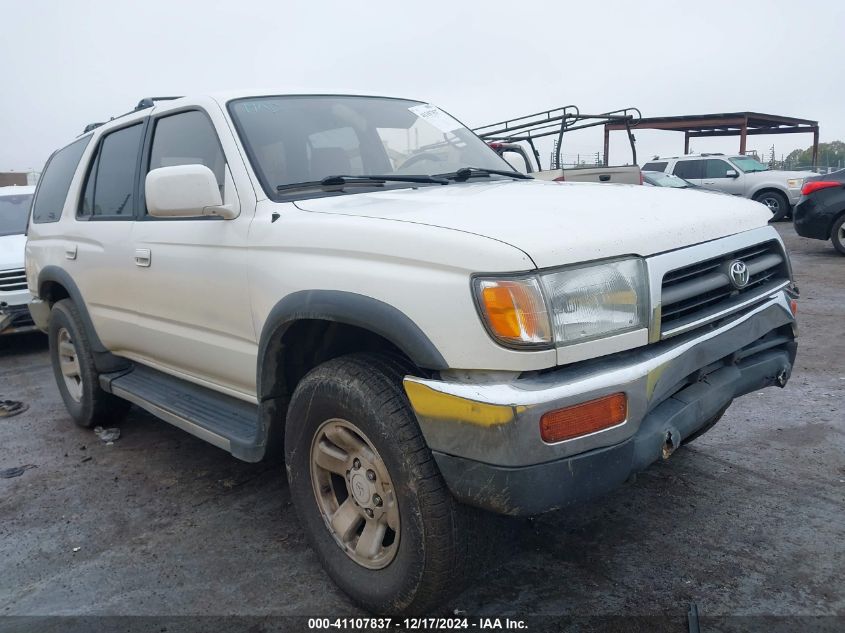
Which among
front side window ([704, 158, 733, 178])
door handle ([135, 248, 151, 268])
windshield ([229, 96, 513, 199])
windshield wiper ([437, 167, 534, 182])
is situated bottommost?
front side window ([704, 158, 733, 178])

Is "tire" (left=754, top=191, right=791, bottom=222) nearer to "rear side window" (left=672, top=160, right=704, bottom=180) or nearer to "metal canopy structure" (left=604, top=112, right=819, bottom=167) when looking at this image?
"rear side window" (left=672, top=160, right=704, bottom=180)

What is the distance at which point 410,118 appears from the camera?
382 cm

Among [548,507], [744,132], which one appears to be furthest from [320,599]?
[744,132]

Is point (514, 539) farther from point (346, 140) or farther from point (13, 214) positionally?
point (13, 214)

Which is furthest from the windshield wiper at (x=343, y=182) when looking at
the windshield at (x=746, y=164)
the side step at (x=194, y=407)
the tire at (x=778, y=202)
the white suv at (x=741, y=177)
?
the windshield at (x=746, y=164)

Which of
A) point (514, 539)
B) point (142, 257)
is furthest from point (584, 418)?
point (142, 257)

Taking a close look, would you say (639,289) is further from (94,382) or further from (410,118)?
(94,382)

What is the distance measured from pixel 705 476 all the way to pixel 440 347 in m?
2.06

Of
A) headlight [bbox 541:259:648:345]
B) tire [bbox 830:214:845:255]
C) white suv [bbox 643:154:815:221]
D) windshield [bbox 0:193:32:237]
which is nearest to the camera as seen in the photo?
headlight [bbox 541:259:648:345]

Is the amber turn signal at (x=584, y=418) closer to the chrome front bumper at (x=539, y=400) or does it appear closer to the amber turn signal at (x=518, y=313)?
the chrome front bumper at (x=539, y=400)

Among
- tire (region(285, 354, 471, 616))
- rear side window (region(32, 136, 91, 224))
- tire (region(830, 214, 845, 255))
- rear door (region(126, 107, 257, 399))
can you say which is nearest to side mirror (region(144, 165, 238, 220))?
rear door (region(126, 107, 257, 399))

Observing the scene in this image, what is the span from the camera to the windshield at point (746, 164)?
58.5 ft

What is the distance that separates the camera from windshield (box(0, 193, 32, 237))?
27.3 ft

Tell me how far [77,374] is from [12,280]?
10.8 ft
